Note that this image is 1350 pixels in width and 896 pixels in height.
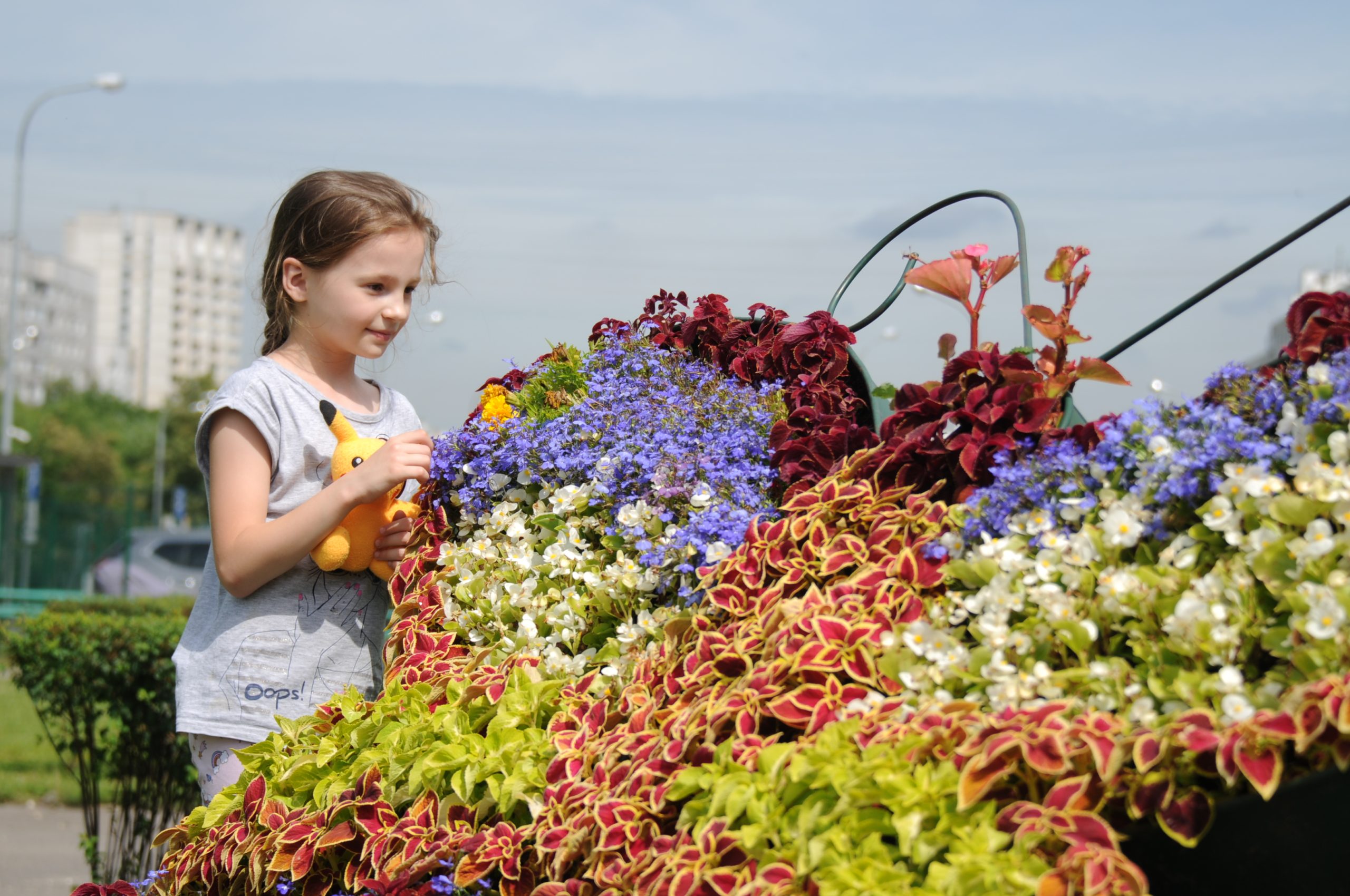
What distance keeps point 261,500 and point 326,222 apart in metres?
0.61

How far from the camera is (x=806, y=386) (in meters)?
2.29

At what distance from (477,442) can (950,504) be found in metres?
1.02

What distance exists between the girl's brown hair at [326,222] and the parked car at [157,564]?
551 inches

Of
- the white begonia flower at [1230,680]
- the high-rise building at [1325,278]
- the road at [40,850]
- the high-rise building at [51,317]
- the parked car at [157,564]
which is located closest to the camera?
the white begonia flower at [1230,680]

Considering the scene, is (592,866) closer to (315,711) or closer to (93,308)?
(315,711)

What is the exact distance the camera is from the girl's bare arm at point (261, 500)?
2.20 m

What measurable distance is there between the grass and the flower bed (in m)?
3.24

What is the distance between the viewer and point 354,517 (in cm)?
236

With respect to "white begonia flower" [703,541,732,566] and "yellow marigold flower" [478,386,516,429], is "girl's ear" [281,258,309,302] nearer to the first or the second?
"yellow marigold flower" [478,386,516,429]

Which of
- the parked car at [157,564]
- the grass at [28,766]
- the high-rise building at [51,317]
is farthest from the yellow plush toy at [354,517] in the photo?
the high-rise building at [51,317]

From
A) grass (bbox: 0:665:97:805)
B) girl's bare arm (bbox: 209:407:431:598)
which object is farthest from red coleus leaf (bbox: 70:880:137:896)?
grass (bbox: 0:665:97:805)

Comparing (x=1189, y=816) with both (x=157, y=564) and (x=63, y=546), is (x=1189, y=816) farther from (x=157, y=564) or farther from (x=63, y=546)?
(x=63, y=546)

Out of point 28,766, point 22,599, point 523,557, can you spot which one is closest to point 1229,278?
point 523,557

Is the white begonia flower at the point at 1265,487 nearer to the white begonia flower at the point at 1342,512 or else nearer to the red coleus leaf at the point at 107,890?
the white begonia flower at the point at 1342,512
